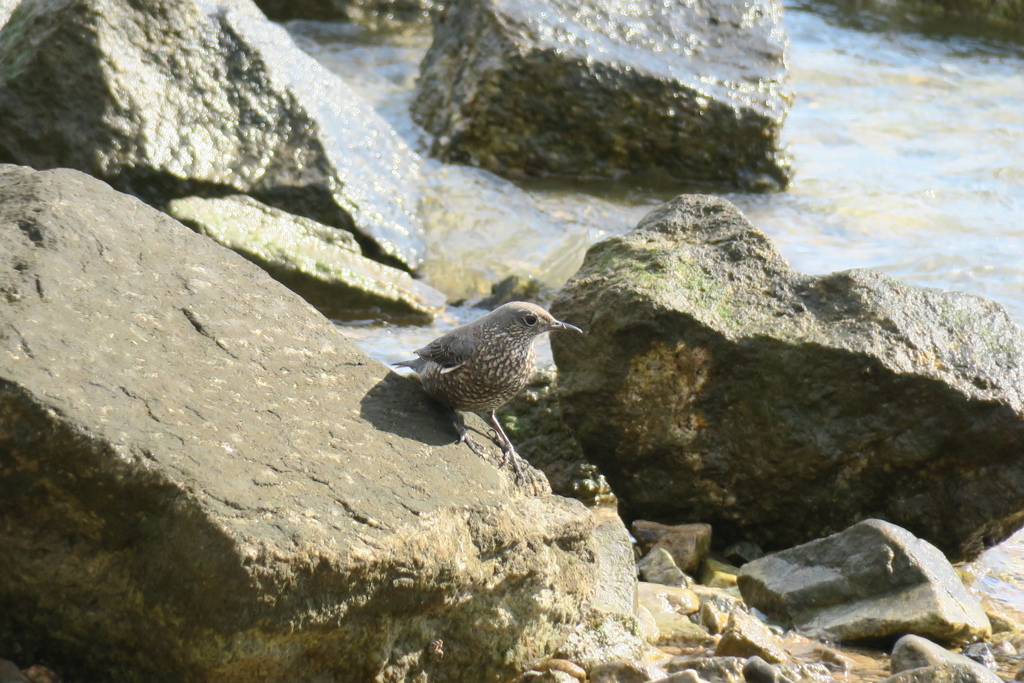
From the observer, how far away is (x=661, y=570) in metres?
5.51

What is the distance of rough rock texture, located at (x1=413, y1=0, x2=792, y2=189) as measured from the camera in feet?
36.8

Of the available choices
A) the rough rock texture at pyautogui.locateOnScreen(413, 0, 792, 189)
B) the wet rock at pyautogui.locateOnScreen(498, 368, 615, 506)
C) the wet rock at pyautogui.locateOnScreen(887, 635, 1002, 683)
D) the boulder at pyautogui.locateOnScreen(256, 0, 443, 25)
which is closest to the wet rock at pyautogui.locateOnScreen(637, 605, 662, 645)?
the wet rock at pyautogui.locateOnScreen(887, 635, 1002, 683)

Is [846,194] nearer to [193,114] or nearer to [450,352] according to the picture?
[193,114]

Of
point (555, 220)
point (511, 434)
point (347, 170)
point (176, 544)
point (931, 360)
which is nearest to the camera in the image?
point (176, 544)

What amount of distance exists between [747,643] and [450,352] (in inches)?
69.9

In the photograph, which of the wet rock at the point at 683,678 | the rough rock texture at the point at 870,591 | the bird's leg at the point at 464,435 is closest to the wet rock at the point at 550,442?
the rough rock texture at the point at 870,591

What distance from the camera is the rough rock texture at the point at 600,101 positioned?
11.2 m

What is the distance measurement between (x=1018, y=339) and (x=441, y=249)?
16.8ft

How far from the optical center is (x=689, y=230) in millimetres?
6312

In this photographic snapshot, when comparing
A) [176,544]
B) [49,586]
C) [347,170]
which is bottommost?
[347,170]

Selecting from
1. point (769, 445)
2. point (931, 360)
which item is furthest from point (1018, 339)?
point (769, 445)

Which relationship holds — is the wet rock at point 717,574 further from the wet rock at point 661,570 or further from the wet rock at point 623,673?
the wet rock at point 623,673

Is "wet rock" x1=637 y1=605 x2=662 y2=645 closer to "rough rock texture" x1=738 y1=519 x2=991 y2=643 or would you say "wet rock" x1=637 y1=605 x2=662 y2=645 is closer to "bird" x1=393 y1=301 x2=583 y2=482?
"rough rock texture" x1=738 y1=519 x2=991 y2=643

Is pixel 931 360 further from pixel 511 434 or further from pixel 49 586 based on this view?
pixel 49 586
